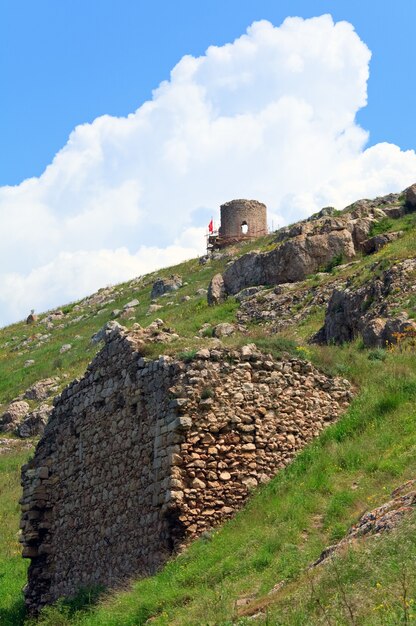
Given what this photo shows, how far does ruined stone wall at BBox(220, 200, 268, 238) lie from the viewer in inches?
2514

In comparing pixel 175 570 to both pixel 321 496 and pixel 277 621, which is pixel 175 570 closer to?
pixel 321 496

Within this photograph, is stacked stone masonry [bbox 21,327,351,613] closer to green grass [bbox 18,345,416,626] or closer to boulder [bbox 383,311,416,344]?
green grass [bbox 18,345,416,626]

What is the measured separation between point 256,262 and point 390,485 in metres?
26.4

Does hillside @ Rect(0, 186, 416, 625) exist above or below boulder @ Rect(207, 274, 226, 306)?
below

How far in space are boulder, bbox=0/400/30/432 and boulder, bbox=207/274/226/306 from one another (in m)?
9.28

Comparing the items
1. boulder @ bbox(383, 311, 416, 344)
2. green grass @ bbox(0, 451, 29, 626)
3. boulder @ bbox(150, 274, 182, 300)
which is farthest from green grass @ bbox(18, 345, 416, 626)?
boulder @ bbox(150, 274, 182, 300)

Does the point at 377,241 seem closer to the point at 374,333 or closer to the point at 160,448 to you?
the point at 374,333

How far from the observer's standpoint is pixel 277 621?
9664mm

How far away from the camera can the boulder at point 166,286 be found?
175 feet

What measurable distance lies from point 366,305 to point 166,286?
2849 centimetres

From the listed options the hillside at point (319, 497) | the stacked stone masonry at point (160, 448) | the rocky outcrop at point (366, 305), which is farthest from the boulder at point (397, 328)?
the stacked stone masonry at point (160, 448)

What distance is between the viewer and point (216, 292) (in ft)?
136

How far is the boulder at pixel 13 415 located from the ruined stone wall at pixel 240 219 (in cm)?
2555

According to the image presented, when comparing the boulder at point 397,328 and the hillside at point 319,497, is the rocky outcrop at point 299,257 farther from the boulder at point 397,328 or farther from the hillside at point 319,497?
the boulder at point 397,328
